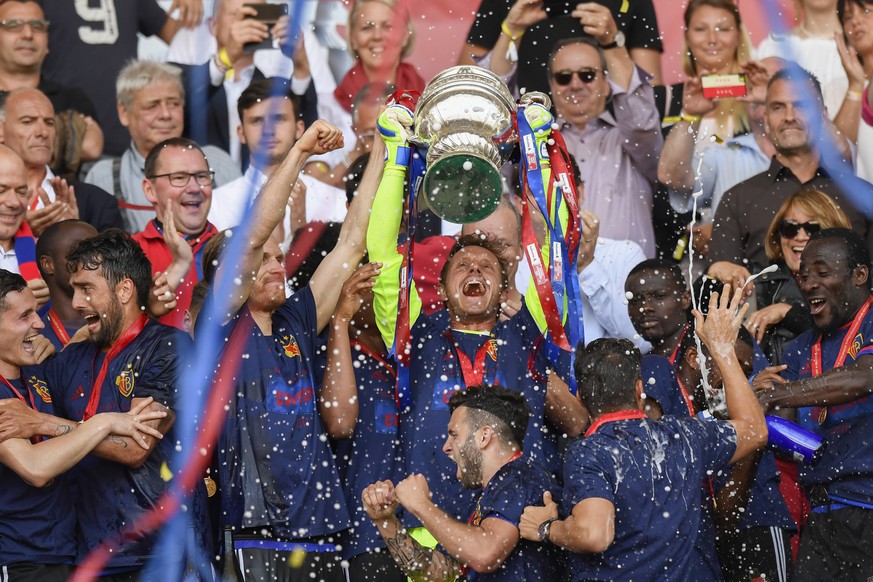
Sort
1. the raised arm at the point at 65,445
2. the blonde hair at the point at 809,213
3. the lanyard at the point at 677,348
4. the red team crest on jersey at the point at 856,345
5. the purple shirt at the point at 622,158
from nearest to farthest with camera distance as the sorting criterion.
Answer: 1. the raised arm at the point at 65,445
2. the red team crest on jersey at the point at 856,345
3. the lanyard at the point at 677,348
4. the blonde hair at the point at 809,213
5. the purple shirt at the point at 622,158

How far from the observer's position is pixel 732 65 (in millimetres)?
8523

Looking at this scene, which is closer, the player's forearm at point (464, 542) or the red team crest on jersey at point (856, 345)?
the player's forearm at point (464, 542)

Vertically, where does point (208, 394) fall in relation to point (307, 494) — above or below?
above

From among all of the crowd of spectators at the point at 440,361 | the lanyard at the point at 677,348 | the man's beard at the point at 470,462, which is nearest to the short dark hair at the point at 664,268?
the crowd of spectators at the point at 440,361

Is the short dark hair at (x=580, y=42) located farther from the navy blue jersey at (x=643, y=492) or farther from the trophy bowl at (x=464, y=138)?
the navy blue jersey at (x=643, y=492)

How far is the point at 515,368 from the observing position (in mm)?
5895

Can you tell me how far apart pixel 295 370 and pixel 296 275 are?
5.30 ft

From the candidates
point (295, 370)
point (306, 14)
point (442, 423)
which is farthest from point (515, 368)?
point (306, 14)

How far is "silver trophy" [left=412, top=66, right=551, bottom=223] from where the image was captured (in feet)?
17.5

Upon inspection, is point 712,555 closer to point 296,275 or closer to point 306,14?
point 296,275

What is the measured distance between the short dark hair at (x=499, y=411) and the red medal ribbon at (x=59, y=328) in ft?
7.47

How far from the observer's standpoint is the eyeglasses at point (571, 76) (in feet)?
26.6

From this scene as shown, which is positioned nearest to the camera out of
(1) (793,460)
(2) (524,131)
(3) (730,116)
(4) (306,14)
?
(2) (524,131)

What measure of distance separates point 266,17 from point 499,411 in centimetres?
449
